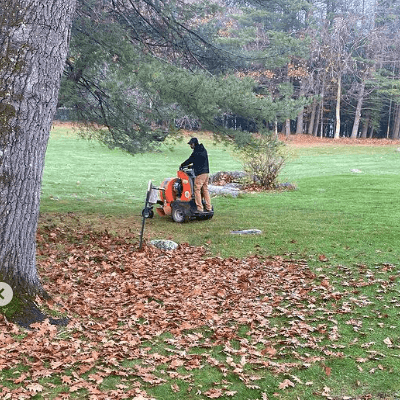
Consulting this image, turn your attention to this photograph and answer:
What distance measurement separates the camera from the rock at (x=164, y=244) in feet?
29.8

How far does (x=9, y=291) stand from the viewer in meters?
4.92

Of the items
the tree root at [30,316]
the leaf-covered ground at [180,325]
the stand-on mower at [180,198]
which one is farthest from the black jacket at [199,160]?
the tree root at [30,316]

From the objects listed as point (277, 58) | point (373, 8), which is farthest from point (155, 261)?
point (373, 8)

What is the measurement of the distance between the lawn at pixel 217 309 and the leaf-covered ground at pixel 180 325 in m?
0.02

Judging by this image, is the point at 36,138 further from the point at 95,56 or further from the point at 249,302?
the point at 95,56

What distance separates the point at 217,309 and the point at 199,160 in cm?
524

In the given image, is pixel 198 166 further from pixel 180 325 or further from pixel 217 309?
pixel 180 325

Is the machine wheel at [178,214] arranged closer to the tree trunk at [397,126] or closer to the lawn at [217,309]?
Result: the lawn at [217,309]

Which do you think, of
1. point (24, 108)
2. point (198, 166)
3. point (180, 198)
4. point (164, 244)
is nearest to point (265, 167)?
point (180, 198)

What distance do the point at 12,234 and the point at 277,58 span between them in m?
7.33

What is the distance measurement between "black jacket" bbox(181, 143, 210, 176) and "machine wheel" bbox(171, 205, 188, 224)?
1.00 m

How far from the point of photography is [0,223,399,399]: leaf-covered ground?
4125 mm

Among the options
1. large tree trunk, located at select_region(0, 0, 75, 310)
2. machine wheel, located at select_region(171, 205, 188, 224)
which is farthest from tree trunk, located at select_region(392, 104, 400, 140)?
large tree trunk, located at select_region(0, 0, 75, 310)

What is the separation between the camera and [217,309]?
19.6 ft
